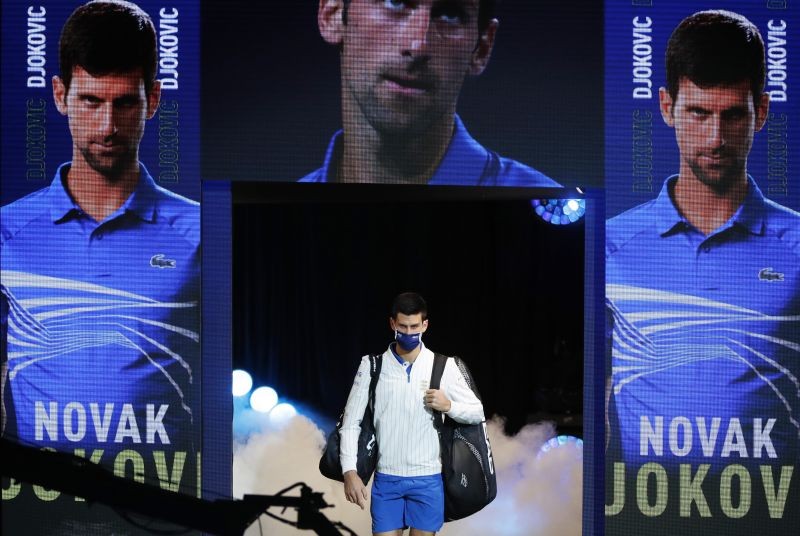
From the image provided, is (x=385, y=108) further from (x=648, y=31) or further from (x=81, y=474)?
(x=81, y=474)

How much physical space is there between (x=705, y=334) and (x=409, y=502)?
217cm

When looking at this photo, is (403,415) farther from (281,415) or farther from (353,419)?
(281,415)

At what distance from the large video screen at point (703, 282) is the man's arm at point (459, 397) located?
51.4 inches

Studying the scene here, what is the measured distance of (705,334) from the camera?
633cm

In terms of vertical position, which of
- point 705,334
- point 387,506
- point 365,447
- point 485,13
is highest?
point 485,13

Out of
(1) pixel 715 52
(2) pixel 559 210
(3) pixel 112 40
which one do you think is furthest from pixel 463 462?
(3) pixel 112 40

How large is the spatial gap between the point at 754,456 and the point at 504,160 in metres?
2.28

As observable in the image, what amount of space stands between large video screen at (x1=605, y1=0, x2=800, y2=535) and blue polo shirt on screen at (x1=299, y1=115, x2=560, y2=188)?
0.64 meters

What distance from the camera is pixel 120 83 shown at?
6.16 m

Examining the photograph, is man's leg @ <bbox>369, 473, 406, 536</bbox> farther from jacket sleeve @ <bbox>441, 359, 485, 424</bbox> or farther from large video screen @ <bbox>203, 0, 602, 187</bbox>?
large video screen @ <bbox>203, 0, 602, 187</bbox>

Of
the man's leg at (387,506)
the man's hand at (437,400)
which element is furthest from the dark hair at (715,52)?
the man's leg at (387,506)

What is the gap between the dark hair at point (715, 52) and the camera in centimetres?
631

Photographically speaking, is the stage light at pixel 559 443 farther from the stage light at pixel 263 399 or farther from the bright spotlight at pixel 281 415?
the stage light at pixel 263 399

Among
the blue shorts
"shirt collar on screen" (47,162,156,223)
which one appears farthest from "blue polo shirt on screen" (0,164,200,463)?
the blue shorts
